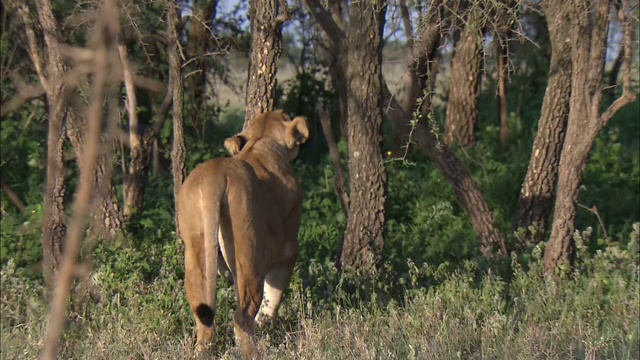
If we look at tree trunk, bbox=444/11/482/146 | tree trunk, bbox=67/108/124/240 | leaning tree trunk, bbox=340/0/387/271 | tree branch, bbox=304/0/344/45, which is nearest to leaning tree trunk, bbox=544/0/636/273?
leaning tree trunk, bbox=340/0/387/271

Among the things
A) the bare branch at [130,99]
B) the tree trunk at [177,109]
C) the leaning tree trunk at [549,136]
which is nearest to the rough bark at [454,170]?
the leaning tree trunk at [549,136]

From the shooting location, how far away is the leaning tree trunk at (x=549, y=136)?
7.08 meters

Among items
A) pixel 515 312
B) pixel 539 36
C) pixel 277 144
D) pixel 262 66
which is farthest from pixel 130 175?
pixel 539 36

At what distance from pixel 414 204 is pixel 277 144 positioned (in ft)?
11.9

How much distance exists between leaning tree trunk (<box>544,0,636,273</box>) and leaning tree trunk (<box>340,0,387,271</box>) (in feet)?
4.35

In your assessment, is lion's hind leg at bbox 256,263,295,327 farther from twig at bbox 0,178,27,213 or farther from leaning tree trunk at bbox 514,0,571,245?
twig at bbox 0,178,27,213

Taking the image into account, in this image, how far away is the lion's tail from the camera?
4.87 meters

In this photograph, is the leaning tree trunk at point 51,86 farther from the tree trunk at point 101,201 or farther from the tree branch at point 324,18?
the tree branch at point 324,18

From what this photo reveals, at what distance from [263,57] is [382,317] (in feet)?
7.20

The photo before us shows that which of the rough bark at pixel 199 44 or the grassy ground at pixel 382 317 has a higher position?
the rough bark at pixel 199 44

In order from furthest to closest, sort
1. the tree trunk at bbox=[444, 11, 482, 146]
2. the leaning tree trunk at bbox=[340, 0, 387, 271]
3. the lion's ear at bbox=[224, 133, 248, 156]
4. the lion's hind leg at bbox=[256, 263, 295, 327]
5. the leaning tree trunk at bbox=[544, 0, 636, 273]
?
the tree trunk at bbox=[444, 11, 482, 146]
the leaning tree trunk at bbox=[340, 0, 387, 271]
the leaning tree trunk at bbox=[544, 0, 636, 273]
the lion's ear at bbox=[224, 133, 248, 156]
the lion's hind leg at bbox=[256, 263, 295, 327]

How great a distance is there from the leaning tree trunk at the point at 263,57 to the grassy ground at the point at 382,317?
4.19 feet

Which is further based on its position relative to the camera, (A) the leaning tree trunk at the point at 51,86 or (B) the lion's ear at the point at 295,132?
(A) the leaning tree trunk at the point at 51,86

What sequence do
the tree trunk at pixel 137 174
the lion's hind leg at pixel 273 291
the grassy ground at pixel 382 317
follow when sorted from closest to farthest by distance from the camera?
the grassy ground at pixel 382 317
the lion's hind leg at pixel 273 291
the tree trunk at pixel 137 174
